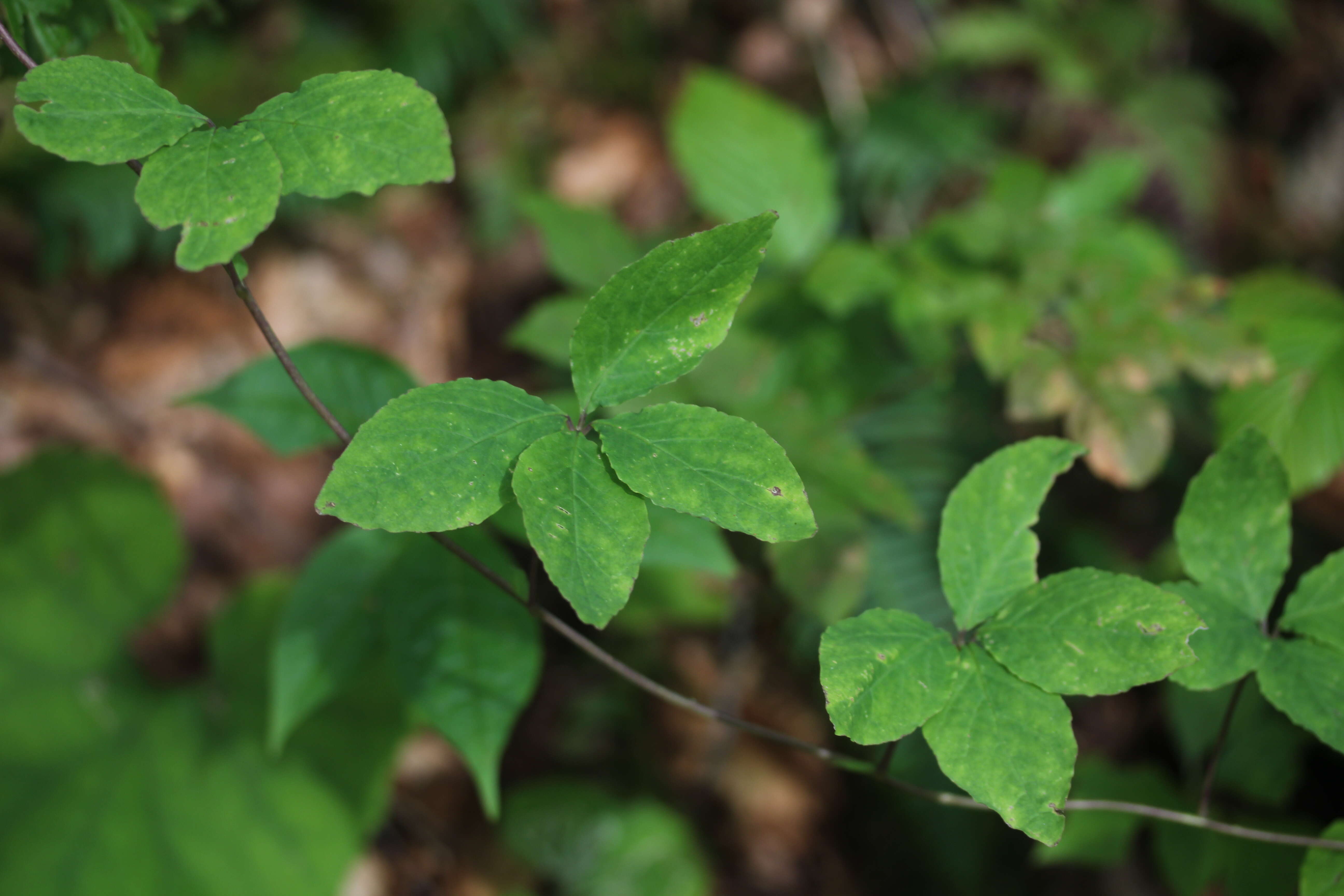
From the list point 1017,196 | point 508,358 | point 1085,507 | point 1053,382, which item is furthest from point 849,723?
point 508,358

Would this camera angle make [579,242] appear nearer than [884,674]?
No

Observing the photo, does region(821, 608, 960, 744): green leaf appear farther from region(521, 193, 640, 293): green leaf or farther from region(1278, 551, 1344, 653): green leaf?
region(521, 193, 640, 293): green leaf

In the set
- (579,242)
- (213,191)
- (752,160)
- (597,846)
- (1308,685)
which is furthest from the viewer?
(597,846)

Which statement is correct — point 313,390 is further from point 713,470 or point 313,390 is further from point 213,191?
point 713,470

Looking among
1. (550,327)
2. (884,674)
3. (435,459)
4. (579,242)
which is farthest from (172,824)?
(884,674)

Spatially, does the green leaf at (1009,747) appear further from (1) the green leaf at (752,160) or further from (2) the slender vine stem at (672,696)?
(1) the green leaf at (752,160)

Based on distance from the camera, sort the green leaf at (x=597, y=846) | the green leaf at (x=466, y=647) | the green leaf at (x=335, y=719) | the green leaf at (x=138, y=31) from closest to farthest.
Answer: the green leaf at (x=138, y=31)
the green leaf at (x=466, y=647)
the green leaf at (x=335, y=719)
the green leaf at (x=597, y=846)

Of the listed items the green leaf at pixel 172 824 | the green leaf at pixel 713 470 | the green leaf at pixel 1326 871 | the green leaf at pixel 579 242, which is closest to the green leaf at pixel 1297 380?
the green leaf at pixel 1326 871
